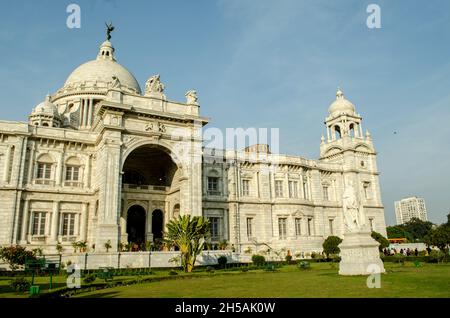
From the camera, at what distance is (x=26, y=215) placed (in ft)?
107

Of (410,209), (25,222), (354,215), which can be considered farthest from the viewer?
(410,209)

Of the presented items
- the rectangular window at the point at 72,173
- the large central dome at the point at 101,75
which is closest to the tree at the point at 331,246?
the rectangular window at the point at 72,173

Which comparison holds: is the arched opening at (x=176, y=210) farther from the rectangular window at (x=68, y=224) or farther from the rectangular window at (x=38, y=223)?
the rectangular window at (x=38, y=223)

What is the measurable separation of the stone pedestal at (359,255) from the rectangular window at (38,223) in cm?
2675

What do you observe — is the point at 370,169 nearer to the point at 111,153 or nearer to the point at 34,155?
the point at 111,153

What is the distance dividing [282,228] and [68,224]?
24.1 m

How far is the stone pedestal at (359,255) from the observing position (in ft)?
60.9

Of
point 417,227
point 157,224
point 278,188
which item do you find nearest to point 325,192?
point 278,188

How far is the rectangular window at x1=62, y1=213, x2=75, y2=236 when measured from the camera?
1345 inches

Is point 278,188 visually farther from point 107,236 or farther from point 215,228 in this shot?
point 107,236

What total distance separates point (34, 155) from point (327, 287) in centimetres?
3032

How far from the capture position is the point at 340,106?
5531 centimetres
